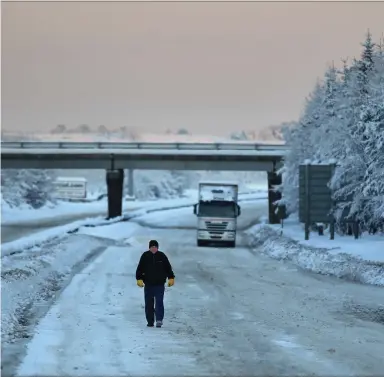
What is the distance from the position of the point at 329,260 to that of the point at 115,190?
46374 millimetres

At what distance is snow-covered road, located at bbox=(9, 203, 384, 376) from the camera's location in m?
11.3

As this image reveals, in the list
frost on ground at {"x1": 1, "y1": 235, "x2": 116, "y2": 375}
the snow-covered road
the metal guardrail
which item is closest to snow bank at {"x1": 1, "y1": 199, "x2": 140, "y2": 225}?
the metal guardrail

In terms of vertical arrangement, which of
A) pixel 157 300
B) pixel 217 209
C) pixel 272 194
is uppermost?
pixel 272 194

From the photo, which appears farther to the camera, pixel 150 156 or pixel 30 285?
pixel 150 156

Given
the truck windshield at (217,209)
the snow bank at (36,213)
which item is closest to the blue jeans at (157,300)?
the truck windshield at (217,209)

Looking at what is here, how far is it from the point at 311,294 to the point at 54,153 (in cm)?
5497

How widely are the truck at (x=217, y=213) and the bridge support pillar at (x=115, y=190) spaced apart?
94.5ft

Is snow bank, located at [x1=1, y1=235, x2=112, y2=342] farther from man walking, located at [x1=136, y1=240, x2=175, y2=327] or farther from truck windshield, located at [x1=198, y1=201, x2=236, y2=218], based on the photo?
truck windshield, located at [x1=198, y1=201, x2=236, y2=218]

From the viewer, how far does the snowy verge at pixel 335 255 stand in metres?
26.0

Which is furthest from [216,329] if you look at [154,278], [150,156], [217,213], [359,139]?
[150,156]

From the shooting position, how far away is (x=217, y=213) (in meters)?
45.2

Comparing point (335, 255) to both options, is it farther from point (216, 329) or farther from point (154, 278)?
point (154, 278)

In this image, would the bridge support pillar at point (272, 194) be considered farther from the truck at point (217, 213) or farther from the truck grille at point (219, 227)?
the truck grille at point (219, 227)

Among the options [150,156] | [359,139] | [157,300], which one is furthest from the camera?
[150,156]
